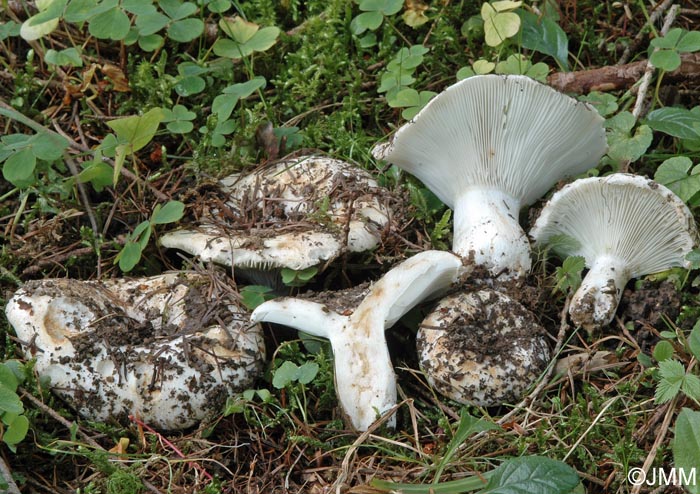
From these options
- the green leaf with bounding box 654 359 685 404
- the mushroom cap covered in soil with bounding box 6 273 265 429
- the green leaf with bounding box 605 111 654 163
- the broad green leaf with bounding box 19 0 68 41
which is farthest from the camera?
the broad green leaf with bounding box 19 0 68 41

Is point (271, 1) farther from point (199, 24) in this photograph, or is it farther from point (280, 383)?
point (280, 383)

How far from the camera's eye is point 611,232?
3.25 meters

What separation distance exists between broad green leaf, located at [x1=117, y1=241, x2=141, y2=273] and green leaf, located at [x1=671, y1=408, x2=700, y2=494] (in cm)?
221

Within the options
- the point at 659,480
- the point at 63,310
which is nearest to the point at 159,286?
the point at 63,310

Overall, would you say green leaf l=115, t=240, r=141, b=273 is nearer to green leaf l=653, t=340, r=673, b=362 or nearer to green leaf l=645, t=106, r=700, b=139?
green leaf l=653, t=340, r=673, b=362

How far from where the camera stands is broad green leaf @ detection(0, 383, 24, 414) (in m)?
2.59

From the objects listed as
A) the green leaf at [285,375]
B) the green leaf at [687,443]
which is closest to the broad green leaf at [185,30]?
the green leaf at [285,375]

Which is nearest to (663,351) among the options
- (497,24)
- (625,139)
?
(625,139)

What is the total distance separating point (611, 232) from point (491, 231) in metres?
0.52

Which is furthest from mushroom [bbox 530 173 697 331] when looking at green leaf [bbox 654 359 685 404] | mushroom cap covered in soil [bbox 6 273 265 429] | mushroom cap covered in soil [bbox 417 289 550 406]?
mushroom cap covered in soil [bbox 6 273 265 429]

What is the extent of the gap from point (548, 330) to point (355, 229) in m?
0.94

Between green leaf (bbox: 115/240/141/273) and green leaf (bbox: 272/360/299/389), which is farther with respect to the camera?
green leaf (bbox: 115/240/141/273)

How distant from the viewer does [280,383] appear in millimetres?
2838

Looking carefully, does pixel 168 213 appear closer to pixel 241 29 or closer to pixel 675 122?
pixel 241 29
